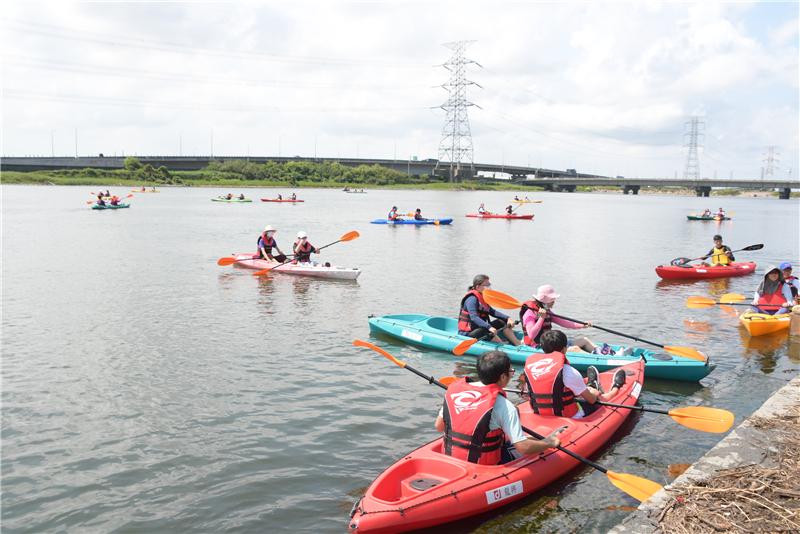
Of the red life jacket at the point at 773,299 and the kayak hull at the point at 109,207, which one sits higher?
the kayak hull at the point at 109,207

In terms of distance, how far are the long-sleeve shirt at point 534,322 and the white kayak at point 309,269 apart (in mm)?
10738

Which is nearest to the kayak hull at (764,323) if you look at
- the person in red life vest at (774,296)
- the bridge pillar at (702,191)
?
the person in red life vest at (774,296)

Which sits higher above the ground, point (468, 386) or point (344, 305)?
point (468, 386)

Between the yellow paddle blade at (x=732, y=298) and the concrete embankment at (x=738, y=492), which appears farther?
the yellow paddle blade at (x=732, y=298)

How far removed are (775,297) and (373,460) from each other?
1288cm

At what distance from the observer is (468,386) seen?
6789mm

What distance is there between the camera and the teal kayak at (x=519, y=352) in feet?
38.1

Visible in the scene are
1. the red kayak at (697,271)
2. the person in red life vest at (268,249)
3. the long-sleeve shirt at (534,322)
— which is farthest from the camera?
the red kayak at (697,271)

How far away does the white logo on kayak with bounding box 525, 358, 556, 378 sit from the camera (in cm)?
798

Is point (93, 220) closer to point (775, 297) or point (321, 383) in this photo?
point (321, 383)

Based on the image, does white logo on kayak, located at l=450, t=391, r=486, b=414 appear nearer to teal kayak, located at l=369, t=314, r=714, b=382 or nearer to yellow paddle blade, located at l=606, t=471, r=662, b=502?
yellow paddle blade, located at l=606, t=471, r=662, b=502

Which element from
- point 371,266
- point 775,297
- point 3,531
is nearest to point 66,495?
point 3,531

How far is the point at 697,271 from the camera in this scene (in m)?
24.6

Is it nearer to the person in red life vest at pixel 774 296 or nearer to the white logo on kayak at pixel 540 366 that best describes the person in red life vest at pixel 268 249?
the person in red life vest at pixel 774 296
